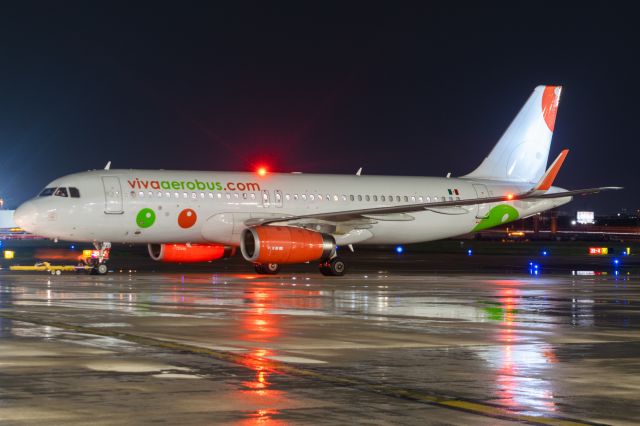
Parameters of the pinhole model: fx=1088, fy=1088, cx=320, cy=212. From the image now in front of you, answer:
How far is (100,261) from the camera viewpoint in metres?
37.3

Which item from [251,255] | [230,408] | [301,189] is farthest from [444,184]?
[230,408]

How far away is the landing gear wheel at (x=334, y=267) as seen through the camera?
127 feet

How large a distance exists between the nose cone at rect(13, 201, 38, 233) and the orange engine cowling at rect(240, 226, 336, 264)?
23.3ft

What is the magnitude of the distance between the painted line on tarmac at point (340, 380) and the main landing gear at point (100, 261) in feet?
64.4

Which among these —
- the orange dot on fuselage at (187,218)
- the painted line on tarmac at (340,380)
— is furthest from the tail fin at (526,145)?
the painted line on tarmac at (340,380)

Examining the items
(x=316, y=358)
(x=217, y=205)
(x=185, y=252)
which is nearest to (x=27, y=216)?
(x=185, y=252)

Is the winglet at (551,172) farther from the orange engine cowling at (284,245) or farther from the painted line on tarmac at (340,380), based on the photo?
the painted line on tarmac at (340,380)

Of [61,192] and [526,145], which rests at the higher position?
[526,145]

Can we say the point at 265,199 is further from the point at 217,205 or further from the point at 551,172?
the point at 551,172

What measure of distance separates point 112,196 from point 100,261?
7.52ft

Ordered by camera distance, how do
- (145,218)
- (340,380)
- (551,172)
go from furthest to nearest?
(551,172)
(145,218)
(340,380)

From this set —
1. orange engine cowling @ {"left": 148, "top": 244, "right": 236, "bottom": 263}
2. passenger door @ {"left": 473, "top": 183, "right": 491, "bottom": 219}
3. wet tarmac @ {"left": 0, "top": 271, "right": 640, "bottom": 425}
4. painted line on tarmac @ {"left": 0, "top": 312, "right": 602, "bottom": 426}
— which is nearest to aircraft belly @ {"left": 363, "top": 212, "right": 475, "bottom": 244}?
passenger door @ {"left": 473, "top": 183, "right": 491, "bottom": 219}

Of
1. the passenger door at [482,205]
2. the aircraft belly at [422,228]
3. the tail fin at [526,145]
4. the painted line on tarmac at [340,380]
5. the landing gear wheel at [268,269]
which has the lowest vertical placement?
the painted line on tarmac at [340,380]

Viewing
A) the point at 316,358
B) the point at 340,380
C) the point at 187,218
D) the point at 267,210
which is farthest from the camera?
the point at 267,210
